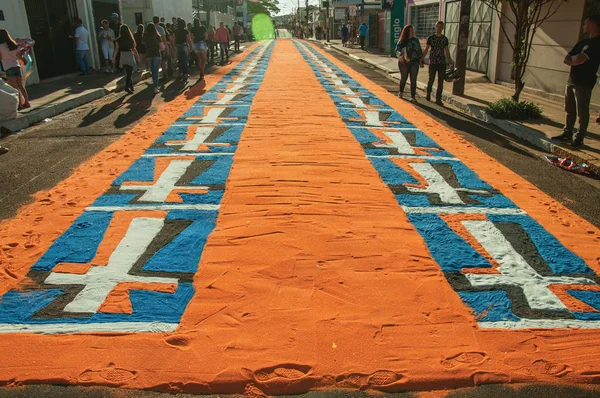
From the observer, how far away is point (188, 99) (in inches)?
480

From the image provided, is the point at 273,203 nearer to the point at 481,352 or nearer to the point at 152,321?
the point at 152,321

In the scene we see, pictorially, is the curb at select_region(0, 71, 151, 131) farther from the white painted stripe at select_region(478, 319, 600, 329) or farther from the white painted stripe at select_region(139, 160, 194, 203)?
A: the white painted stripe at select_region(478, 319, 600, 329)

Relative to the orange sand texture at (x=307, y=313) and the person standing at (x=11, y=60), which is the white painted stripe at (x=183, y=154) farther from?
the person standing at (x=11, y=60)

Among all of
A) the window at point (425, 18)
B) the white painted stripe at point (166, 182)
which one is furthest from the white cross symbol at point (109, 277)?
the window at point (425, 18)

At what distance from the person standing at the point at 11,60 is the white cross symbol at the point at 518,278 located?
30.5ft

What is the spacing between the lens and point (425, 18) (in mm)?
24562

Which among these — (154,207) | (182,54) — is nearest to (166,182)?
(154,207)

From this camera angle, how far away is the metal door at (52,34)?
16.3m

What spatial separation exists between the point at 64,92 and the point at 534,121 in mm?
11148

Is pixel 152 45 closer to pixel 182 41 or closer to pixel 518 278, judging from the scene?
pixel 182 41

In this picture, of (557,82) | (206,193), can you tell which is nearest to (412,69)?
(557,82)

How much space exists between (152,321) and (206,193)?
8.09 feet

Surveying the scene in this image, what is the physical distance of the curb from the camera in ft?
30.3

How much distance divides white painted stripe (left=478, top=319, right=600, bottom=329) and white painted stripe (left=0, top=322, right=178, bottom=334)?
1994mm
